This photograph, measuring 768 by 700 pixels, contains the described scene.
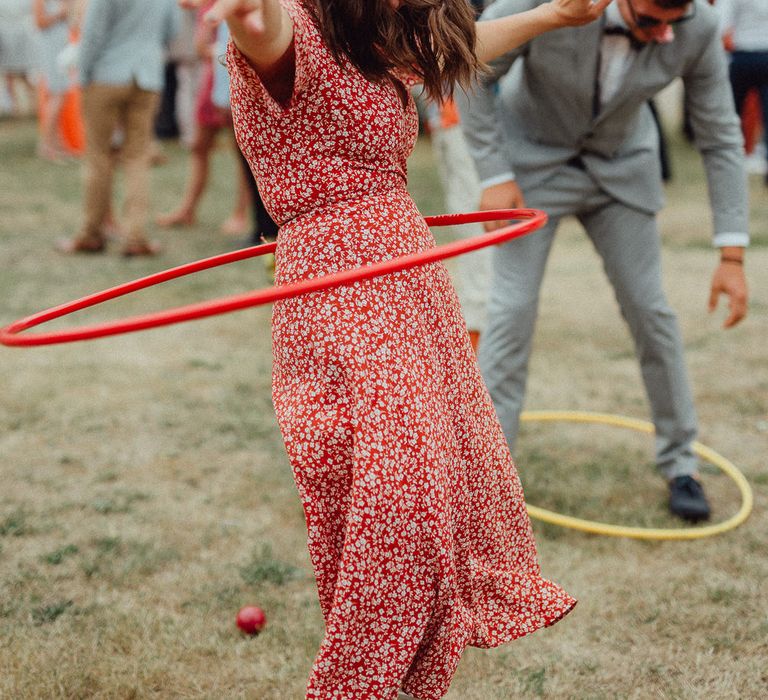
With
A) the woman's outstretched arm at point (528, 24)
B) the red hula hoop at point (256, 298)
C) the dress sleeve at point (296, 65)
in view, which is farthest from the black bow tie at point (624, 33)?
the dress sleeve at point (296, 65)

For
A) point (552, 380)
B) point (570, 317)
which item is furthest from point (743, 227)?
point (570, 317)

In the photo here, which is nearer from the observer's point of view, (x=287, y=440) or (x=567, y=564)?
(x=287, y=440)

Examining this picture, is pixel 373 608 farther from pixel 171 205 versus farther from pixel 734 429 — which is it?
pixel 171 205

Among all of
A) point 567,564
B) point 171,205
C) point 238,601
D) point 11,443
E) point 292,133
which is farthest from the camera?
point 171,205

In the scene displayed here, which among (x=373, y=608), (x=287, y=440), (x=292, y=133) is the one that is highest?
(x=292, y=133)

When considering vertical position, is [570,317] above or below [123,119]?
below

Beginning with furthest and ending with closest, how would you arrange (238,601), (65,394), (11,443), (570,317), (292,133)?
(570,317) < (65,394) < (11,443) < (238,601) < (292,133)

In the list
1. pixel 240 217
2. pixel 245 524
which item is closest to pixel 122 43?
pixel 240 217

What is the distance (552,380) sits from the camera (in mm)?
5199

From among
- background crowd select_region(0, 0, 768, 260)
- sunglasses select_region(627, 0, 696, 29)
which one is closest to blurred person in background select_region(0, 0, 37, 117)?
background crowd select_region(0, 0, 768, 260)

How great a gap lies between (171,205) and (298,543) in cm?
771

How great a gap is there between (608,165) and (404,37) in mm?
1479

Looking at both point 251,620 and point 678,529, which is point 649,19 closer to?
point 678,529

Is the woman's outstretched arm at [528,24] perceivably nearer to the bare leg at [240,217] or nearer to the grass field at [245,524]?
the grass field at [245,524]
